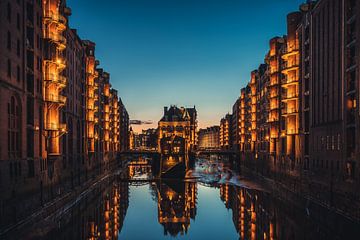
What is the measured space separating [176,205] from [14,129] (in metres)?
34.2

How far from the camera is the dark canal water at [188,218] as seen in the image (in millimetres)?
41694

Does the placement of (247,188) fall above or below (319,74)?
below

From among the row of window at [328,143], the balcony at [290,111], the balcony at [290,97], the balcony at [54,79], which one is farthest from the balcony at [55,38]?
the balcony at [290,111]

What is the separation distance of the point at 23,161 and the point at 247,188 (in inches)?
2090

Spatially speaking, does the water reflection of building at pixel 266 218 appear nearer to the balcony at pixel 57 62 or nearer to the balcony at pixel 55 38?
the balcony at pixel 57 62

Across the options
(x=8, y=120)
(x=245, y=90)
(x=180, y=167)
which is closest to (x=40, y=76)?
(x=8, y=120)

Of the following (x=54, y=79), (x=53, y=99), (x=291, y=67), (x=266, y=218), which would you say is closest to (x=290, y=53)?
(x=291, y=67)

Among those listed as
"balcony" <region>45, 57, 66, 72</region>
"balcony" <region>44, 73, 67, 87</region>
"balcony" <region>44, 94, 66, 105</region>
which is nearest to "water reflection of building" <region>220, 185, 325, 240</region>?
"balcony" <region>44, 94, 66, 105</region>

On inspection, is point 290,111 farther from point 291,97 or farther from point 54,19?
point 54,19

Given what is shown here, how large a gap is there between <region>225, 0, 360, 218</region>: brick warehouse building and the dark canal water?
3.35 metres

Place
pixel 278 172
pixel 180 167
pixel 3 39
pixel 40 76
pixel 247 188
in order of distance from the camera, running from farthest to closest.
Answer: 1. pixel 180 167
2. pixel 247 188
3. pixel 278 172
4. pixel 40 76
5. pixel 3 39

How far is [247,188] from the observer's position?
273 ft

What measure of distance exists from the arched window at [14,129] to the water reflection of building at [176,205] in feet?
67.6

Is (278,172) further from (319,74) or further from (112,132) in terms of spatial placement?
(112,132)
